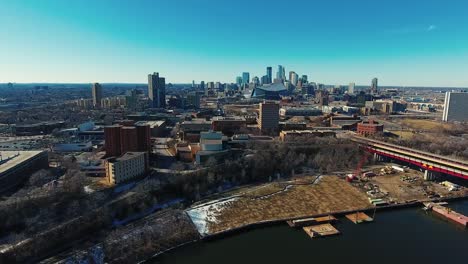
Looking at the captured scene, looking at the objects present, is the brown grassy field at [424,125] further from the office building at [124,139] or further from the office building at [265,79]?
the office building at [265,79]

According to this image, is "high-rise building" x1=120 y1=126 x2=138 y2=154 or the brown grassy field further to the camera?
the brown grassy field

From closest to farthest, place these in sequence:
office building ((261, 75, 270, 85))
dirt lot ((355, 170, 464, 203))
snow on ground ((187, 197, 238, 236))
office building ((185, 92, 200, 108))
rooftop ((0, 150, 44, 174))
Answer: snow on ground ((187, 197, 238, 236)), rooftop ((0, 150, 44, 174)), dirt lot ((355, 170, 464, 203)), office building ((185, 92, 200, 108)), office building ((261, 75, 270, 85))

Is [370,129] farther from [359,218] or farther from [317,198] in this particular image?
[359,218]

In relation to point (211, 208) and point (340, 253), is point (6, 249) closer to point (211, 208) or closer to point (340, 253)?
point (211, 208)

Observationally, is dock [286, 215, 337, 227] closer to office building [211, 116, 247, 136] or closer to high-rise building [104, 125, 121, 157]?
high-rise building [104, 125, 121, 157]

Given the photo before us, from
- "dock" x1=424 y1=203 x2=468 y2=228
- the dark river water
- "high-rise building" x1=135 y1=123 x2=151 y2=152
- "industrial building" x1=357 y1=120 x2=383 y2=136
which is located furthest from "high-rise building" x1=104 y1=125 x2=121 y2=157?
"industrial building" x1=357 y1=120 x2=383 y2=136

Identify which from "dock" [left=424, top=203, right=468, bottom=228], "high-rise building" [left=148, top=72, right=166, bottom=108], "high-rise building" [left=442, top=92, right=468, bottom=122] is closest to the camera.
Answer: "dock" [left=424, top=203, right=468, bottom=228]

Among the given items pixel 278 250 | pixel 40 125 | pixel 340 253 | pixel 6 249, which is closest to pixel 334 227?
pixel 340 253
